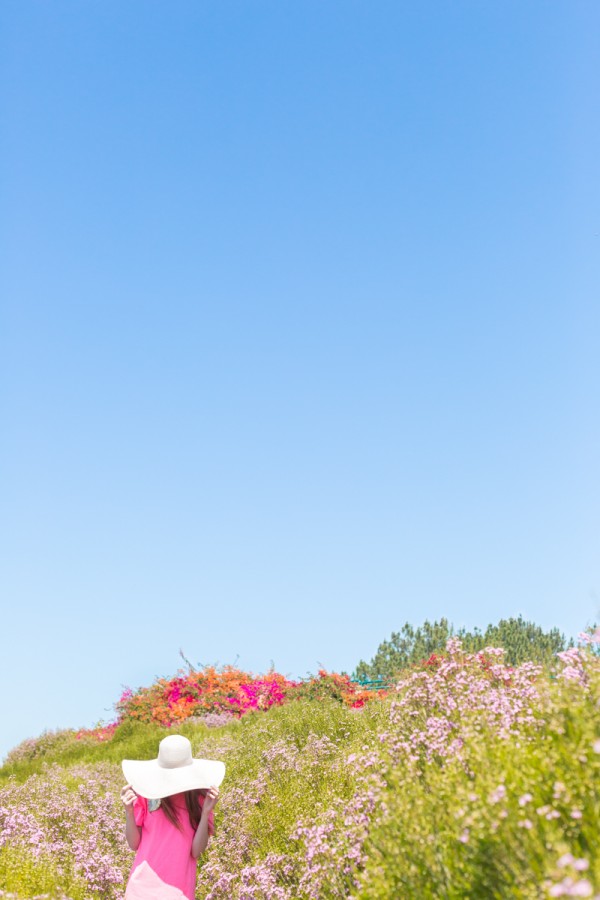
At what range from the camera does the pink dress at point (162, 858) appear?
5570mm

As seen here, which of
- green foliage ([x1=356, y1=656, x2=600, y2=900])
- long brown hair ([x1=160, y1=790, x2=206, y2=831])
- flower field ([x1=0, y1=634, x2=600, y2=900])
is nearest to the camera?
green foliage ([x1=356, y1=656, x2=600, y2=900])

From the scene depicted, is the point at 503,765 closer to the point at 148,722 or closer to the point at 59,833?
the point at 59,833

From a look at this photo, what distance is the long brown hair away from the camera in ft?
19.1

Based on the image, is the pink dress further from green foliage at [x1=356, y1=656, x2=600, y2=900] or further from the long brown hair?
green foliage at [x1=356, y1=656, x2=600, y2=900]

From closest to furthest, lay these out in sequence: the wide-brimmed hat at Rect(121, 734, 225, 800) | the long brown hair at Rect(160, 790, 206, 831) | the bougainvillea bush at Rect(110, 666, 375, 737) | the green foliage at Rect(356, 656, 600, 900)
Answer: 1. the green foliage at Rect(356, 656, 600, 900)
2. the wide-brimmed hat at Rect(121, 734, 225, 800)
3. the long brown hair at Rect(160, 790, 206, 831)
4. the bougainvillea bush at Rect(110, 666, 375, 737)

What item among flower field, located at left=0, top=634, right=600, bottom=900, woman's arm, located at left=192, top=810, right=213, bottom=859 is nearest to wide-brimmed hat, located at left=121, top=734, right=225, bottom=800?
woman's arm, located at left=192, top=810, right=213, bottom=859

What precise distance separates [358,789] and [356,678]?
66.3ft

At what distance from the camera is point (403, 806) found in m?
4.15

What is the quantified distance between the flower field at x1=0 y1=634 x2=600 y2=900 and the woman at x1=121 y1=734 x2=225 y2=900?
0.71 meters

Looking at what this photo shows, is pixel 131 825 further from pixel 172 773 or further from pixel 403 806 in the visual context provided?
pixel 403 806

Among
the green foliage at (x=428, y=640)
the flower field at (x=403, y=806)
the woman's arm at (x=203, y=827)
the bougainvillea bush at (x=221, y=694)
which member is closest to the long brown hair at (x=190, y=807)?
the woman's arm at (x=203, y=827)

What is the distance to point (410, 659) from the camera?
2531cm

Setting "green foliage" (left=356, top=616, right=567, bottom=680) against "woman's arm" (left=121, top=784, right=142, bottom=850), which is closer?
"woman's arm" (left=121, top=784, right=142, bottom=850)

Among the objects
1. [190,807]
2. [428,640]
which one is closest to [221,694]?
[428,640]
